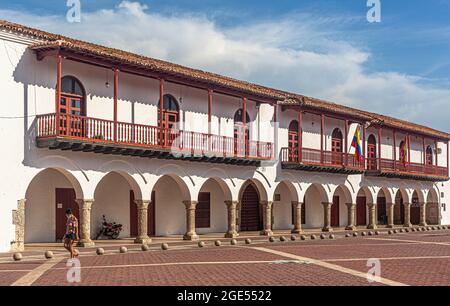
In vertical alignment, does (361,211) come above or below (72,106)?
below

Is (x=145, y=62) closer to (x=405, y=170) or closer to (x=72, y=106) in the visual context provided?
(x=72, y=106)

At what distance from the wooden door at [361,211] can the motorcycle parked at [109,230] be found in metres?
20.0

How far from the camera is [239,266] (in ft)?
53.2

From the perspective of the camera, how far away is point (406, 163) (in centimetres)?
4134

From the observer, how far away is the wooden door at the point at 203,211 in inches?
1240

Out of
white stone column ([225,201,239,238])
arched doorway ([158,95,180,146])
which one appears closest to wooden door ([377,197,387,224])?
white stone column ([225,201,239,238])

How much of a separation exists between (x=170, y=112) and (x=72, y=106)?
5143mm

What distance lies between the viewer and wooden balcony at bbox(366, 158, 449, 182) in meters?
38.8

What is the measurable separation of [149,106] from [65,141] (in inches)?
226

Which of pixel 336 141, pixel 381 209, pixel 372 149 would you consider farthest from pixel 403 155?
pixel 336 141

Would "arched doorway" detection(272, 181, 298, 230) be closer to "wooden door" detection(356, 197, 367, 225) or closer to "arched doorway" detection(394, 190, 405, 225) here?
"wooden door" detection(356, 197, 367, 225)

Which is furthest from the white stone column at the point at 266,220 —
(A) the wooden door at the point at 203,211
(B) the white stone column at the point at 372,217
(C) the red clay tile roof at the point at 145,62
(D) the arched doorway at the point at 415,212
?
(D) the arched doorway at the point at 415,212

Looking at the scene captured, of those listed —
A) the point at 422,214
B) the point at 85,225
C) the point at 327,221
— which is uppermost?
the point at 85,225
